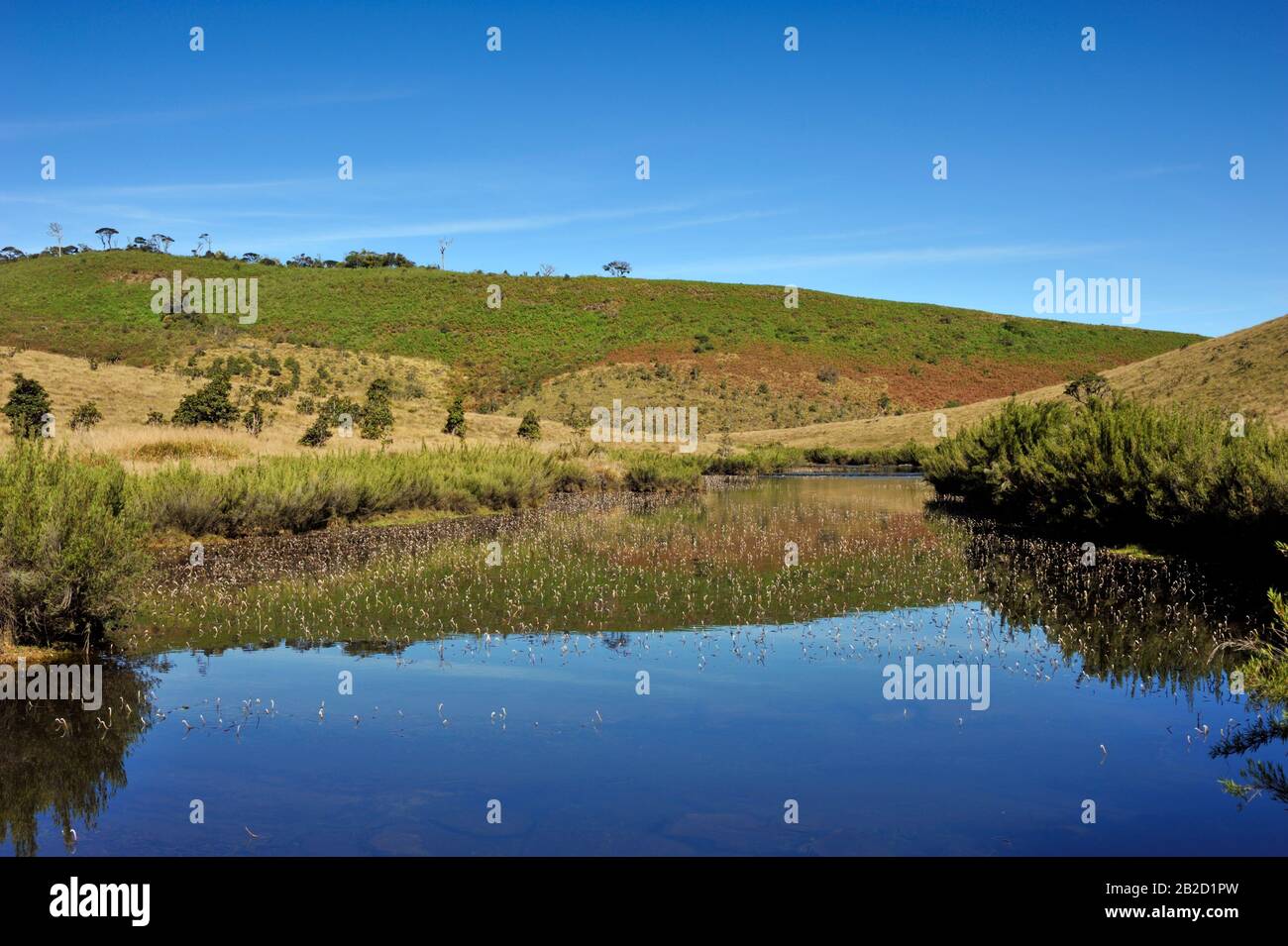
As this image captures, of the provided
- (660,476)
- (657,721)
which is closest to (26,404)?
(660,476)

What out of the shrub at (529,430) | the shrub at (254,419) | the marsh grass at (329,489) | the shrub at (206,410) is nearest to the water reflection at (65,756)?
the marsh grass at (329,489)

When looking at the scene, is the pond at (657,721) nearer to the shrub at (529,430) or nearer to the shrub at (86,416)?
the shrub at (86,416)

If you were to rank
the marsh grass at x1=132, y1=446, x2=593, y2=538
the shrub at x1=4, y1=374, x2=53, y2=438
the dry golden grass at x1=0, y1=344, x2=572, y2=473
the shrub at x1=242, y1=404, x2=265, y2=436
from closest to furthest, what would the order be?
the marsh grass at x1=132, y1=446, x2=593, y2=538 < the dry golden grass at x1=0, y1=344, x2=572, y2=473 < the shrub at x1=4, y1=374, x2=53, y2=438 < the shrub at x1=242, y1=404, x2=265, y2=436

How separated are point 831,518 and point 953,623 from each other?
13.5 metres

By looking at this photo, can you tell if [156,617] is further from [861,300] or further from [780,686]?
[861,300]

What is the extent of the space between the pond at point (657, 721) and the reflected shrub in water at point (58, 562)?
1.97 feet

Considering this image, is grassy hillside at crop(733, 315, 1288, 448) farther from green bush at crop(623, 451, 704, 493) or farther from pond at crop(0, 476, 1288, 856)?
pond at crop(0, 476, 1288, 856)

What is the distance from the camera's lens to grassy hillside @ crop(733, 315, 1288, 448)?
2050 inches

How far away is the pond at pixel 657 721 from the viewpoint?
21.5 feet

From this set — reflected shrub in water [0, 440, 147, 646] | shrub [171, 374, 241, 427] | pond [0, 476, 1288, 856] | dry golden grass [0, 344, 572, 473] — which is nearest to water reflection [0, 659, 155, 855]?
pond [0, 476, 1288, 856]

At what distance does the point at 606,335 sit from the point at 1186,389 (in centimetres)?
4870

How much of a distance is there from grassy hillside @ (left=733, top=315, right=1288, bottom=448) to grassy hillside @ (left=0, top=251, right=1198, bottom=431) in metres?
10.2

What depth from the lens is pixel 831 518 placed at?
26.6 m
